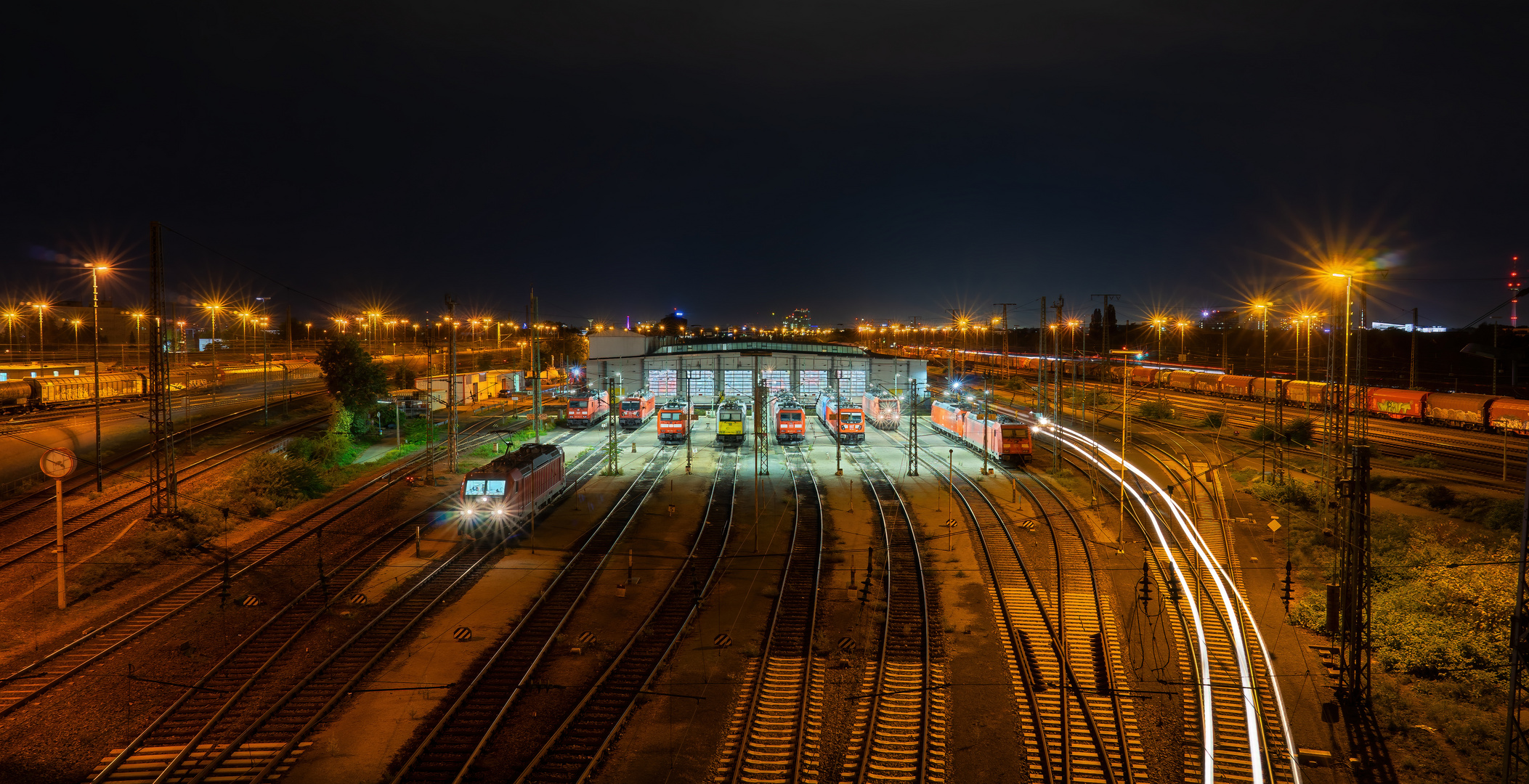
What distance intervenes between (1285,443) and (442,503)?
118ft

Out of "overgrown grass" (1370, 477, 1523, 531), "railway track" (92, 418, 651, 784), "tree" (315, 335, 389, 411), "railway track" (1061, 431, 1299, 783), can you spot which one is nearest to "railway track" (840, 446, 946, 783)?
"railway track" (1061, 431, 1299, 783)

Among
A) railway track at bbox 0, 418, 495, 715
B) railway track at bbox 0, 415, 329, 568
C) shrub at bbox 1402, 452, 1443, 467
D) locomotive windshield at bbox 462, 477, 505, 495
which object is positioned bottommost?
railway track at bbox 0, 418, 495, 715

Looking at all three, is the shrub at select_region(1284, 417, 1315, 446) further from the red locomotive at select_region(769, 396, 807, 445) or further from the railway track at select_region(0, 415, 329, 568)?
the railway track at select_region(0, 415, 329, 568)

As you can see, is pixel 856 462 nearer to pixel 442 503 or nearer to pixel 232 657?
pixel 442 503

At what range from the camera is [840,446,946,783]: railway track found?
10.3m

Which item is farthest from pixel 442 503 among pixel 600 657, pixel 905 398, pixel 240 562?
pixel 905 398

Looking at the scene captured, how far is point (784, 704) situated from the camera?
11.9 meters

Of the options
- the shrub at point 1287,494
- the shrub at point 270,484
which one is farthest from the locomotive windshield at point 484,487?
the shrub at point 1287,494

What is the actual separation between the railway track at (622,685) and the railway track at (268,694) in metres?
3.72

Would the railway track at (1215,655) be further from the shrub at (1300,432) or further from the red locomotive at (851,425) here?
the red locomotive at (851,425)

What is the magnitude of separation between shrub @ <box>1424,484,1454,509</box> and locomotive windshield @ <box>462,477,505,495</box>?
28.6 metres

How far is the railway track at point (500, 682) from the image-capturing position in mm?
10273

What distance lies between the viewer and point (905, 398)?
193 ft

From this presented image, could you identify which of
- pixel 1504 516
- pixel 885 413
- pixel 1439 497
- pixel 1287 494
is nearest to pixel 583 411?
pixel 885 413
